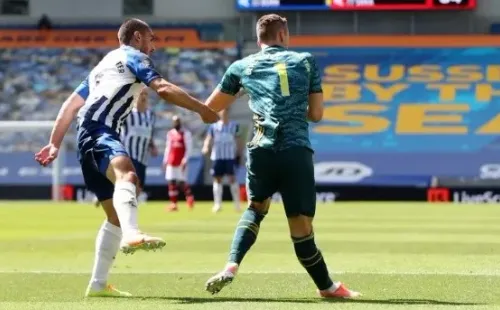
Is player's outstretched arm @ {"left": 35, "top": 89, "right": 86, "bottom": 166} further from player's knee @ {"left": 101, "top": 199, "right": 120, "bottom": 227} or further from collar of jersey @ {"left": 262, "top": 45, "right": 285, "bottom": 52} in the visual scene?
collar of jersey @ {"left": 262, "top": 45, "right": 285, "bottom": 52}

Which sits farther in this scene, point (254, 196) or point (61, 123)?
point (61, 123)

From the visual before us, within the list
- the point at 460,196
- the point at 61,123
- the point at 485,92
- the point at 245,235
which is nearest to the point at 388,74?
the point at 485,92

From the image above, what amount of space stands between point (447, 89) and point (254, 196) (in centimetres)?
3048

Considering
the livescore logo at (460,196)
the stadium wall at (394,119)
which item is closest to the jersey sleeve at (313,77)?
the livescore logo at (460,196)

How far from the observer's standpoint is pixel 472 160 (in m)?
36.6

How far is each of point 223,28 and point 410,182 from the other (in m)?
9.18

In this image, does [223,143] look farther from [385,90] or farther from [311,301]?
[311,301]

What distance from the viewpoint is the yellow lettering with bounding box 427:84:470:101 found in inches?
1518

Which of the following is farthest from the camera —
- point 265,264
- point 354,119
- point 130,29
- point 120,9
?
point 120,9

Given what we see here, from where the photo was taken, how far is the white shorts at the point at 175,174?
2942 cm

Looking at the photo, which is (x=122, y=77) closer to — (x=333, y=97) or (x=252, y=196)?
(x=252, y=196)

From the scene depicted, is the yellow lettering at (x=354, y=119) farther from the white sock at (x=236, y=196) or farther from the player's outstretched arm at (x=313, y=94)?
the player's outstretched arm at (x=313, y=94)

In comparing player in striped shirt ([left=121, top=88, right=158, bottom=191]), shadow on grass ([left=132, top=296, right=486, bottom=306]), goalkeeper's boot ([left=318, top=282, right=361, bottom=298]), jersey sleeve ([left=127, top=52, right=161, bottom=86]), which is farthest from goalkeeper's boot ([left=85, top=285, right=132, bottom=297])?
player in striped shirt ([left=121, top=88, right=158, bottom=191])

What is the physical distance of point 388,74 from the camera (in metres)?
38.8
